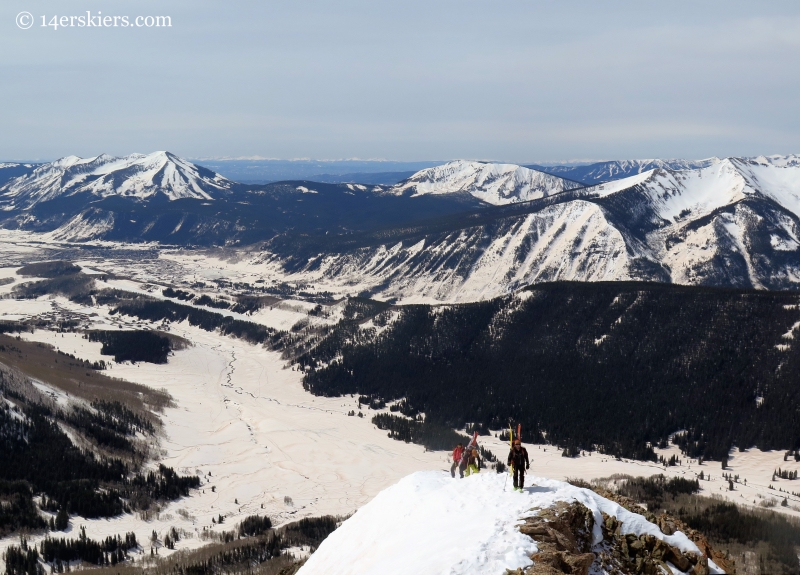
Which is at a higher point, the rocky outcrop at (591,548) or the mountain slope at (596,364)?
the rocky outcrop at (591,548)

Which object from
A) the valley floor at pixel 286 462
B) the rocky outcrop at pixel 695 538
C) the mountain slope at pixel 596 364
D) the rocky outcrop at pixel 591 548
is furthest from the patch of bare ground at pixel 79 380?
the rocky outcrop at pixel 591 548

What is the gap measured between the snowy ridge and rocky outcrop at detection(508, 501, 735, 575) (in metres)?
0.40

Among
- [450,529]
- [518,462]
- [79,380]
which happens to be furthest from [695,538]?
[79,380]

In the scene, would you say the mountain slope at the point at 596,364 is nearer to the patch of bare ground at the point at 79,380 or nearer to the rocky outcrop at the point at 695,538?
the patch of bare ground at the point at 79,380

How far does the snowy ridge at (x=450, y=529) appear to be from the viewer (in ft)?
89.8

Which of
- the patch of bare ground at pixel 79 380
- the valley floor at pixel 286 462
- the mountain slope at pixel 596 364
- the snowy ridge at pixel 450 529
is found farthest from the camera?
the patch of bare ground at pixel 79 380

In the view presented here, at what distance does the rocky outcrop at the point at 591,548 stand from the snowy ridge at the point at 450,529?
0.40 m

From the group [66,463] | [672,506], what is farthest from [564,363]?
[66,463]

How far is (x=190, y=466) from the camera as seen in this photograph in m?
92.2

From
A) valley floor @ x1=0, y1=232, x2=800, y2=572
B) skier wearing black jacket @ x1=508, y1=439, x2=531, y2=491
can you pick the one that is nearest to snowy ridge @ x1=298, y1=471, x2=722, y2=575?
skier wearing black jacket @ x1=508, y1=439, x2=531, y2=491

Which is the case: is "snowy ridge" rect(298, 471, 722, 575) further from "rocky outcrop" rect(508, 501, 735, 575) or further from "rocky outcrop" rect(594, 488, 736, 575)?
"rocky outcrop" rect(594, 488, 736, 575)

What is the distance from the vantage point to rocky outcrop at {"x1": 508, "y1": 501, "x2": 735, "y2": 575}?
27125mm

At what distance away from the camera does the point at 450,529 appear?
30.4 metres

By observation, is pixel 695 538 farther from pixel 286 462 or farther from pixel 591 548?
pixel 286 462
